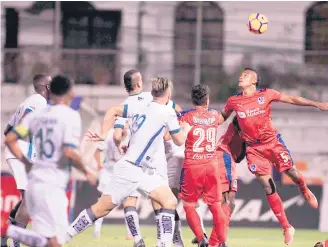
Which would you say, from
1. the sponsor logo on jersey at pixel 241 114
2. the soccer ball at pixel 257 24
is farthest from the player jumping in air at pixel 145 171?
the soccer ball at pixel 257 24

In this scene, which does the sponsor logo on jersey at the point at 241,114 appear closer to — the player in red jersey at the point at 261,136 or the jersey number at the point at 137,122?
the player in red jersey at the point at 261,136

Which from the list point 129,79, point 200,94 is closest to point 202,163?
point 200,94

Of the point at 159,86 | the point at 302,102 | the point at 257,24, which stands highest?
the point at 257,24

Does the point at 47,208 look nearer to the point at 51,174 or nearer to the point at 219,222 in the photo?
the point at 51,174

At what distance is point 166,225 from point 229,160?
6.73ft

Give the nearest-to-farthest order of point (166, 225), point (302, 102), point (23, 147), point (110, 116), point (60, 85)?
1. point (60, 85)
2. point (166, 225)
3. point (110, 116)
4. point (23, 147)
5. point (302, 102)

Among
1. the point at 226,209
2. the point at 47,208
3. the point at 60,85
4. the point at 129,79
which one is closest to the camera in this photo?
the point at 47,208

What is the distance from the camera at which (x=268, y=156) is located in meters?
13.4

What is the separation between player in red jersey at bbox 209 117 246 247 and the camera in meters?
13.3

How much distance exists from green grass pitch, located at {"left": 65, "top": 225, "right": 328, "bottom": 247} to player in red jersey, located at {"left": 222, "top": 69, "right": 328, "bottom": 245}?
1802 mm

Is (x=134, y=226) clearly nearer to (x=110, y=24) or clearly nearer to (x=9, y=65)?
(x=9, y=65)

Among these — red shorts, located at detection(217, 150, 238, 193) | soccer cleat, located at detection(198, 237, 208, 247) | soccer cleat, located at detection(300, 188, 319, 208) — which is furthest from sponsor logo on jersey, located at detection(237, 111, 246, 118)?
soccer cleat, located at detection(198, 237, 208, 247)

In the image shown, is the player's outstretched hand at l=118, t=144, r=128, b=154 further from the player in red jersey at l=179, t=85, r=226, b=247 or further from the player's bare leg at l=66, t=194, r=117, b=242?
the player's bare leg at l=66, t=194, r=117, b=242

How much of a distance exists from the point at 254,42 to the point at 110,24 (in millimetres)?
3395
